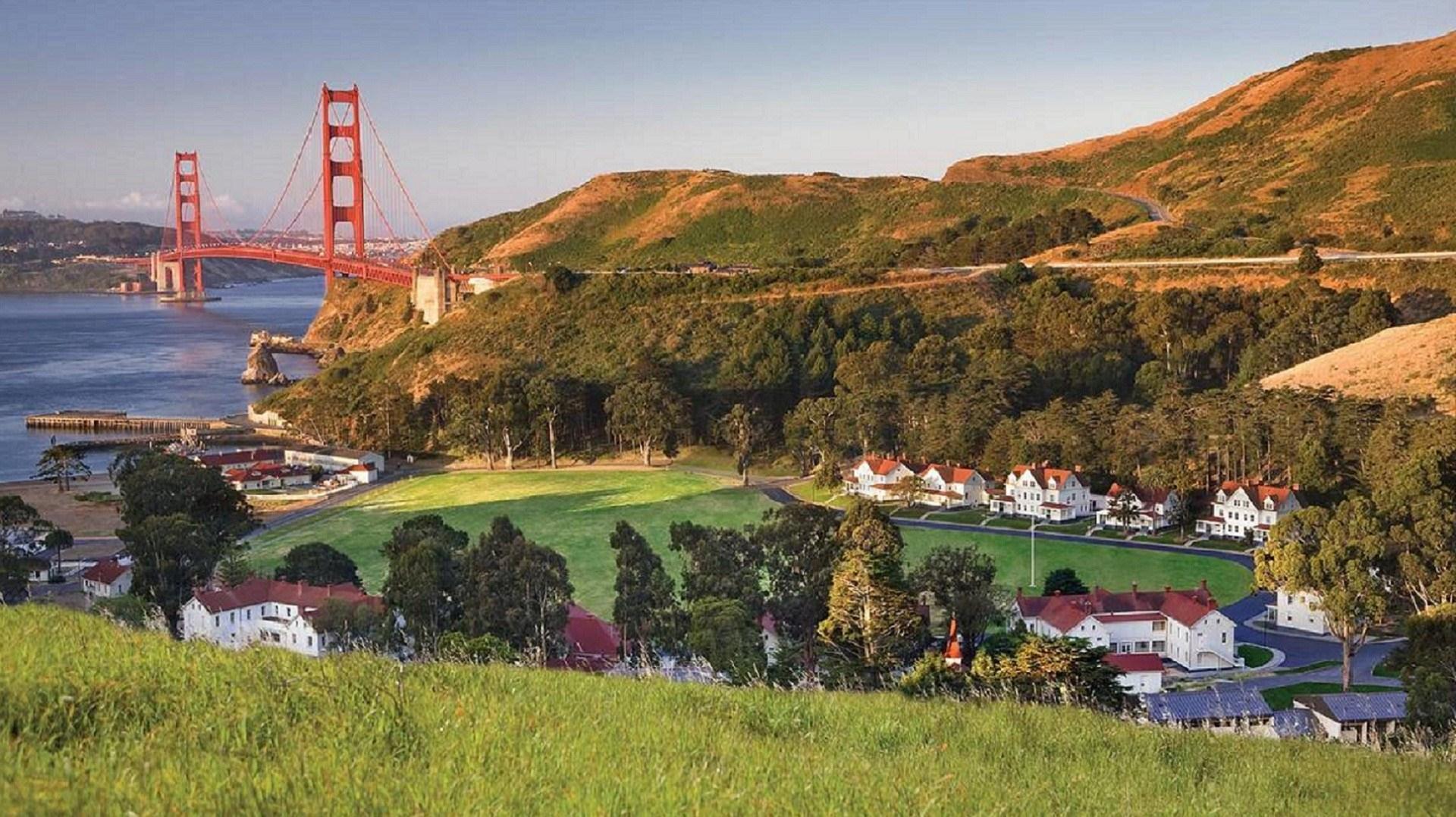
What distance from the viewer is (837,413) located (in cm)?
4094

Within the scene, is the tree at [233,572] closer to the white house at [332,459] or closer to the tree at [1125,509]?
the white house at [332,459]

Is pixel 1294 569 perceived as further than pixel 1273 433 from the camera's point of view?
No

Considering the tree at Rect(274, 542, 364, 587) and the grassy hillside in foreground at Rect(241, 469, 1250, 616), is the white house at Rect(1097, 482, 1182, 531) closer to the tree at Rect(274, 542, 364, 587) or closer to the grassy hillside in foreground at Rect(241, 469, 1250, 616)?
the grassy hillside in foreground at Rect(241, 469, 1250, 616)

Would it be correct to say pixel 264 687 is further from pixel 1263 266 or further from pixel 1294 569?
pixel 1263 266

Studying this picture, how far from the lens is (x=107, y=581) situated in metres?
25.3

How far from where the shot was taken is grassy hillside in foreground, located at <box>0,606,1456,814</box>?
3.88m

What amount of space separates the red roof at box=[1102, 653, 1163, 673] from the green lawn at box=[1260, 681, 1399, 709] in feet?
5.16

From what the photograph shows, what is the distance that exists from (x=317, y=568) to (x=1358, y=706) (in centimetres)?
1790

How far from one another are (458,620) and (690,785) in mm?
15698

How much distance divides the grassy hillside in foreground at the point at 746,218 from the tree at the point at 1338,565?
144 feet

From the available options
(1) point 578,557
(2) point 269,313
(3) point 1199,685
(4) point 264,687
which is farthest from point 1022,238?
(2) point 269,313

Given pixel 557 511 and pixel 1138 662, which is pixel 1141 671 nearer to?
pixel 1138 662

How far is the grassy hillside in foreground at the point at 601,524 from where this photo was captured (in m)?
27.8

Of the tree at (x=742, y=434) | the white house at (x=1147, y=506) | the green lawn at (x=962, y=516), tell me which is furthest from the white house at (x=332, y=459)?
the white house at (x=1147, y=506)
